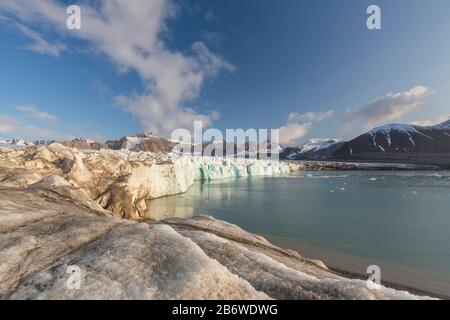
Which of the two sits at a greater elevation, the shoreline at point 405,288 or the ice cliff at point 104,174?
the ice cliff at point 104,174

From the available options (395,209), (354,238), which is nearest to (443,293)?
(354,238)

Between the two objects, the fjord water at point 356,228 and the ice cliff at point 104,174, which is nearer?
the fjord water at point 356,228

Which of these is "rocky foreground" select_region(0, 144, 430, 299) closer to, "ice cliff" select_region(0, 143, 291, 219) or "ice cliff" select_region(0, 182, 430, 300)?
"ice cliff" select_region(0, 182, 430, 300)

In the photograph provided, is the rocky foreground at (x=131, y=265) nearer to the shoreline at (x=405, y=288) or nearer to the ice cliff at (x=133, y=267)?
the ice cliff at (x=133, y=267)

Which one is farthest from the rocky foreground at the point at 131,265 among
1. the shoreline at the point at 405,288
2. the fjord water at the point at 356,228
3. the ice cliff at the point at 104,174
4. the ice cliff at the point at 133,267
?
the fjord water at the point at 356,228

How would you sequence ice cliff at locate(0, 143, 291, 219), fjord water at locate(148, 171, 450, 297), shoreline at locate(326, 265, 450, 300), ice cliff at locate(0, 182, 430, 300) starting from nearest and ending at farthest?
ice cliff at locate(0, 182, 430, 300)
shoreline at locate(326, 265, 450, 300)
fjord water at locate(148, 171, 450, 297)
ice cliff at locate(0, 143, 291, 219)

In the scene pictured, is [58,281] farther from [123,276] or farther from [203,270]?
[203,270]

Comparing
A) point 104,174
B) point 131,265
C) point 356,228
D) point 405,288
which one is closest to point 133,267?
point 131,265

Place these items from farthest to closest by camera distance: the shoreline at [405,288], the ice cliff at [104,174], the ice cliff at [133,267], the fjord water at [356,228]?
the ice cliff at [104,174] → the fjord water at [356,228] → the shoreline at [405,288] → the ice cliff at [133,267]

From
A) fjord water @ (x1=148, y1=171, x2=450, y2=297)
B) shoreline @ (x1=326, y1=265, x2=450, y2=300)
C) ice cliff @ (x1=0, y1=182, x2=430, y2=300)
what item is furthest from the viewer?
fjord water @ (x1=148, y1=171, x2=450, y2=297)

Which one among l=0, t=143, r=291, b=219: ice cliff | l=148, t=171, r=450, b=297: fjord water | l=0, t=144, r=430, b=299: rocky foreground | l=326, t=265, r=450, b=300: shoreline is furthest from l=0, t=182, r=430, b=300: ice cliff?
l=148, t=171, r=450, b=297: fjord water

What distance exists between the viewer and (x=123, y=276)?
4301mm

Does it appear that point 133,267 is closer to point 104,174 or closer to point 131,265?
point 131,265
